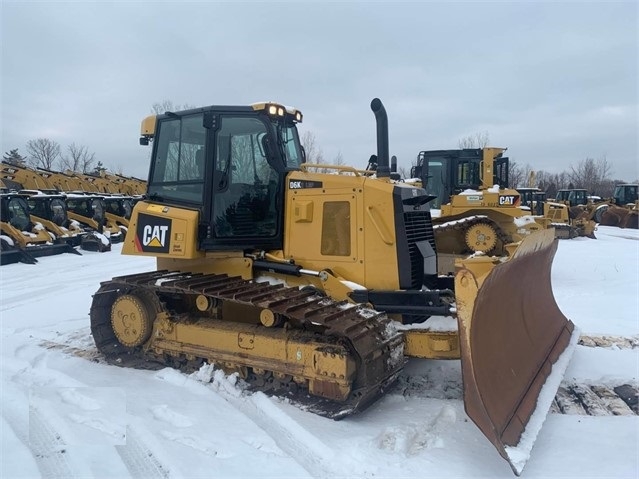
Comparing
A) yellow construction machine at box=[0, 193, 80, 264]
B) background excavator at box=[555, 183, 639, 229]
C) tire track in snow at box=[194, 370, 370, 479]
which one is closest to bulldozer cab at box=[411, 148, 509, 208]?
tire track in snow at box=[194, 370, 370, 479]

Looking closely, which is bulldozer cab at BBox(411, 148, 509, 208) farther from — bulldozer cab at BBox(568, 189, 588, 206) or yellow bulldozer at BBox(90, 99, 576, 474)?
bulldozer cab at BBox(568, 189, 588, 206)

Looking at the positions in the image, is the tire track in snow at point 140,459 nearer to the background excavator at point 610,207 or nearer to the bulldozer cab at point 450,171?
the bulldozer cab at point 450,171

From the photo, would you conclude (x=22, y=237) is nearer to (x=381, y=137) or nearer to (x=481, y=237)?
(x=481, y=237)

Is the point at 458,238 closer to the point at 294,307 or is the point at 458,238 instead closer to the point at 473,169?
the point at 473,169

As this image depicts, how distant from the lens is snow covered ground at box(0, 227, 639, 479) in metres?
3.39

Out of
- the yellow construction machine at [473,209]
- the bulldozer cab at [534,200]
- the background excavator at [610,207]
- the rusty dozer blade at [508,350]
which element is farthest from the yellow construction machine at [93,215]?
the background excavator at [610,207]

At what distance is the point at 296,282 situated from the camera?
530cm

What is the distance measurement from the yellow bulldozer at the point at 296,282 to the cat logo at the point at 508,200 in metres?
6.89

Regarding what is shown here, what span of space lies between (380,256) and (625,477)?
2570 millimetres

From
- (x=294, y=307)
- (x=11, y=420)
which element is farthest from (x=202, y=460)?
(x=11, y=420)

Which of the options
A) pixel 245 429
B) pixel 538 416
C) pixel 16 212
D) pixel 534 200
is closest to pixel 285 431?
pixel 245 429

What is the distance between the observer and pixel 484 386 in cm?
356

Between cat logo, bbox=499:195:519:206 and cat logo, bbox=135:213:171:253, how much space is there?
9.30m

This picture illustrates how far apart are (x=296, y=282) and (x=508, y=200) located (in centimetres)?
876
